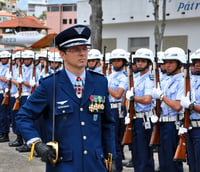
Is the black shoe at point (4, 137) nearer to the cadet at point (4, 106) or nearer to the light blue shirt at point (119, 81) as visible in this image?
the cadet at point (4, 106)

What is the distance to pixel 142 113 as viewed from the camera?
6066 millimetres

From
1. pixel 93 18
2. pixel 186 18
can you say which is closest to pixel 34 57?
pixel 93 18

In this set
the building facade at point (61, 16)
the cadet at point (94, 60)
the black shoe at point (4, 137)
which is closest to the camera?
the cadet at point (94, 60)

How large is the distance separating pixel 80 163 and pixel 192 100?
2330 millimetres

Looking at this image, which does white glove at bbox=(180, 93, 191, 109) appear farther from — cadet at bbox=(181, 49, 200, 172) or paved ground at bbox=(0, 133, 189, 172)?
paved ground at bbox=(0, 133, 189, 172)

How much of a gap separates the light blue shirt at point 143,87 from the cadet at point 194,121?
74cm

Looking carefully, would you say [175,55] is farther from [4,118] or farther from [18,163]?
[4,118]

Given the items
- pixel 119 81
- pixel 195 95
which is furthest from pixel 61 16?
pixel 195 95

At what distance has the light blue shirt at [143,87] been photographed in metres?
5.96

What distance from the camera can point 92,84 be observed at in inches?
137

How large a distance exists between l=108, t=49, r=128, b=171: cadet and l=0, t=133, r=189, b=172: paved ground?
0.67 meters

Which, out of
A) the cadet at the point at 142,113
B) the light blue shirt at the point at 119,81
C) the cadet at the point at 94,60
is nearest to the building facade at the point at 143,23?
the cadet at the point at 94,60

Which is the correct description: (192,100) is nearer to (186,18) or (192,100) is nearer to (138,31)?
(186,18)

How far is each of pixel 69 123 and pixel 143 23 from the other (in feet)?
64.2
